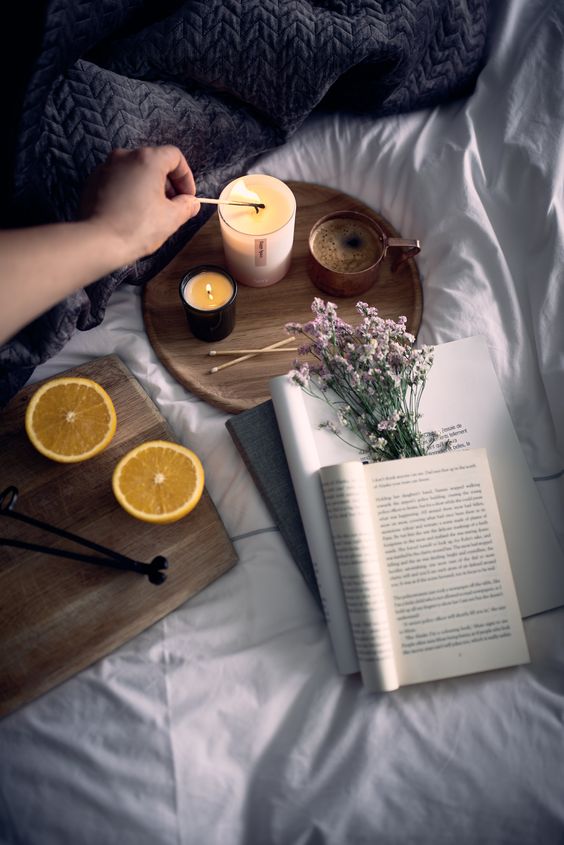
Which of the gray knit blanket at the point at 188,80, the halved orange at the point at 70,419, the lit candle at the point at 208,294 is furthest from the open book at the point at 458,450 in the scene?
the gray knit blanket at the point at 188,80

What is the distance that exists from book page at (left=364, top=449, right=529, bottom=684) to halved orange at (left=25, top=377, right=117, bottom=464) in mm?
403

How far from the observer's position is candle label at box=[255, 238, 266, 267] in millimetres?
848

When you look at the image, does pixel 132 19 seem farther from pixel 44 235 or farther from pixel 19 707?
pixel 19 707

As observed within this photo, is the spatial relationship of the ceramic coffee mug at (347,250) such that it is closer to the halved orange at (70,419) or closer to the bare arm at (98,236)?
the bare arm at (98,236)

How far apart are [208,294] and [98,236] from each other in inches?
9.2

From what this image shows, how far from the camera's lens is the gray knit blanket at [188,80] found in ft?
2.60

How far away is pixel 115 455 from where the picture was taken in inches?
34.0

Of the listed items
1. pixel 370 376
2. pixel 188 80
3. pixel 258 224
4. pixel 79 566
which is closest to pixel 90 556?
pixel 79 566

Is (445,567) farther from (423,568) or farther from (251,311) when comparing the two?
(251,311)

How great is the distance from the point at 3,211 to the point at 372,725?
87 cm

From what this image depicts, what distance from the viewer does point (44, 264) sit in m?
0.64

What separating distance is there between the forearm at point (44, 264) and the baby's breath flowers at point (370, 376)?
0.93ft

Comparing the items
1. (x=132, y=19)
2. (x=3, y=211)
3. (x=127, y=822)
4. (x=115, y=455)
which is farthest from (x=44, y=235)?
(x=127, y=822)

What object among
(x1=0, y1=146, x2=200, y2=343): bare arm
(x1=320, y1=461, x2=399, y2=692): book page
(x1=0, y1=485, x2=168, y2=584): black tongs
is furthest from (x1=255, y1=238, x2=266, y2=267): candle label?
(x1=0, y1=485, x2=168, y2=584): black tongs
